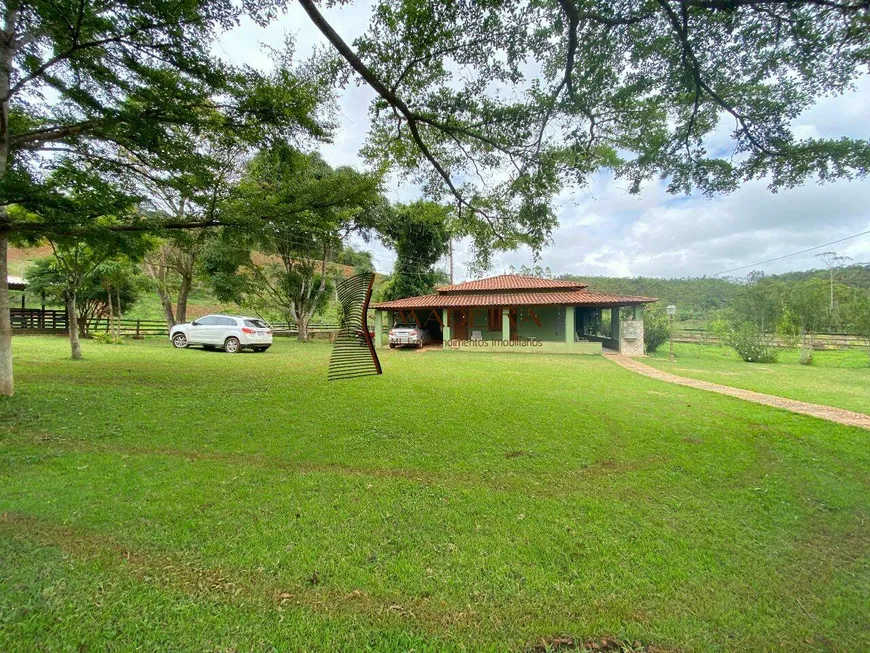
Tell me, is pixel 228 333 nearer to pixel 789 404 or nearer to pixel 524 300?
pixel 524 300

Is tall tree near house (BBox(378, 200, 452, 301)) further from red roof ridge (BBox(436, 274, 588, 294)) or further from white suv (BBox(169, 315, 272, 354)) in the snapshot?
white suv (BBox(169, 315, 272, 354))

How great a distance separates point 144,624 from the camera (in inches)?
65.7

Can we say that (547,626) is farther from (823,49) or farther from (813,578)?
(823,49)

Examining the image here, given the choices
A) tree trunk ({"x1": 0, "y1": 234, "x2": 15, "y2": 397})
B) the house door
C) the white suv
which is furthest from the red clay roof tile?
tree trunk ({"x1": 0, "y1": 234, "x2": 15, "y2": 397})

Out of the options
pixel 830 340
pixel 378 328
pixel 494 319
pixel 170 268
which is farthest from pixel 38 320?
pixel 830 340

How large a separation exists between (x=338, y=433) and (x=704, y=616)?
12.8 feet

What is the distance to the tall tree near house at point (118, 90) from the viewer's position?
466cm

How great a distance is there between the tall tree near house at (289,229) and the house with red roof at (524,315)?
5.66 m

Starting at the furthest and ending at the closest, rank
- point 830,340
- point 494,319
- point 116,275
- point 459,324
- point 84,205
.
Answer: point 830,340 → point 459,324 → point 494,319 → point 116,275 → point 84,205

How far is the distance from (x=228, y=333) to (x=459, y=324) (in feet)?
39.4

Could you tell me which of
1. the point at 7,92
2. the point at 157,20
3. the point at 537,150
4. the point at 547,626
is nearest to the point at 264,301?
the point at 7,92

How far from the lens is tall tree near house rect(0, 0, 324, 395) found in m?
4.66

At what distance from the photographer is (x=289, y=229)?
324 inches

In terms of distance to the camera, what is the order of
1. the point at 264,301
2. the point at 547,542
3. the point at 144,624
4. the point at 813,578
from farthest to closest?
1. the point at 264,301
2. the point at 547,542
3. the point at 813,578
4. the point at 144,624
